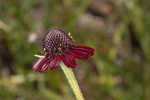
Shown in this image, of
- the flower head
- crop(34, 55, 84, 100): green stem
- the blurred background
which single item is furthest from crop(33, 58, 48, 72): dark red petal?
the blurred background

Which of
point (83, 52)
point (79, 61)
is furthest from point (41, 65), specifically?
point (79, 61)

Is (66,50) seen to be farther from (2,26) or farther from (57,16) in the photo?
(57,16)

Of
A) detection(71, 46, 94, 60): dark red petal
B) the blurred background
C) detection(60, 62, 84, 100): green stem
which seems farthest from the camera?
the blurred background

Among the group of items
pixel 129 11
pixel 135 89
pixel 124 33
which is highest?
pixel 129 11

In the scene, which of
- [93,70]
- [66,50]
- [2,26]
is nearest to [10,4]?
[2,26]

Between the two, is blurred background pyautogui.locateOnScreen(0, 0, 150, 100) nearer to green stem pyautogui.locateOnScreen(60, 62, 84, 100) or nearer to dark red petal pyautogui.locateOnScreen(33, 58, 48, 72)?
dark red petal pyautogui.locateOnScreen(33, 58, 48, 72)

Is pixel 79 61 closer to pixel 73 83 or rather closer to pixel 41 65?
pixel 41 65

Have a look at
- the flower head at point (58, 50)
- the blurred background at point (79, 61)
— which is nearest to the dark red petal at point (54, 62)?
the flower head at point (58, 50)
